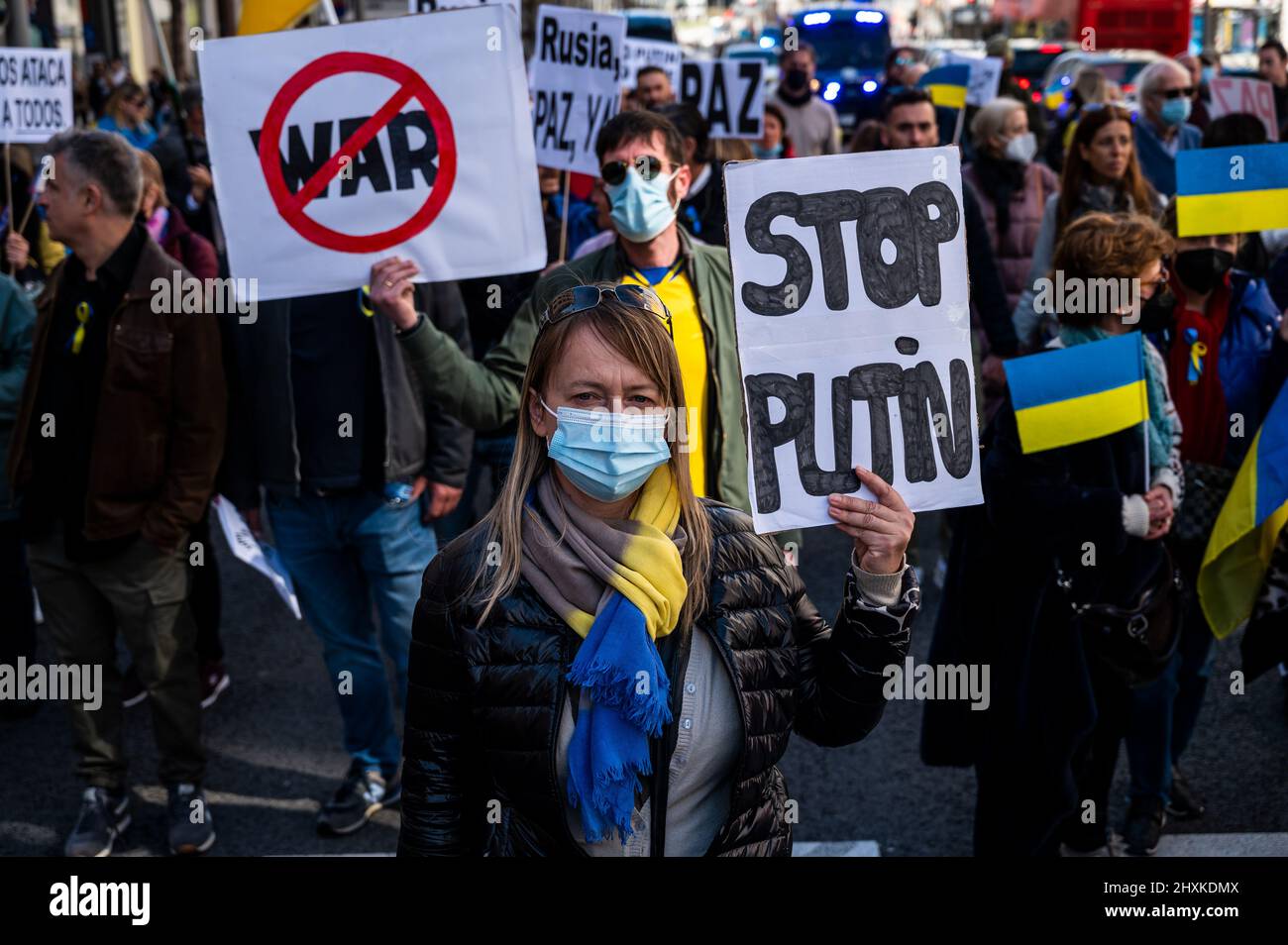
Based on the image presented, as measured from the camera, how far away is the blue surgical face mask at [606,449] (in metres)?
2.31

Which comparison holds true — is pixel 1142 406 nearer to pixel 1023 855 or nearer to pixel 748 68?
pixel 1023 855

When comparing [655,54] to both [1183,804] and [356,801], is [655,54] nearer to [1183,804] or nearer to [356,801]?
[356,801]

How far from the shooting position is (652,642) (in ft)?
7.50

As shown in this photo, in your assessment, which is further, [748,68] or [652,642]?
[748,68]

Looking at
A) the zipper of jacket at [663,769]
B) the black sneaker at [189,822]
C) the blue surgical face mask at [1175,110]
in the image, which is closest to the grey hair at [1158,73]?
the blue surgical face mask at [1175,110]

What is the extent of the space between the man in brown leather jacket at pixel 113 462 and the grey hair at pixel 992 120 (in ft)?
13.4

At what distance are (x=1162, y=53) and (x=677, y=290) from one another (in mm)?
20331

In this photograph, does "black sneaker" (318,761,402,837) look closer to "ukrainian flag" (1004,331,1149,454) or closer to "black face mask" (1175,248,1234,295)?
"ukrainian flag" (1004,331,1149,454)

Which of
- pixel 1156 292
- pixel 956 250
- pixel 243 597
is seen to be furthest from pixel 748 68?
pixel 956 250

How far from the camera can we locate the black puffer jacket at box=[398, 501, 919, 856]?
7.50 ft

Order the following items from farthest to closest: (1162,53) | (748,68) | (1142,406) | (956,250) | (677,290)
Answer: (1162,53)
(748,68)
(677,290)
(1142,406)
(956,250)

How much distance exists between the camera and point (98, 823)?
4.50m

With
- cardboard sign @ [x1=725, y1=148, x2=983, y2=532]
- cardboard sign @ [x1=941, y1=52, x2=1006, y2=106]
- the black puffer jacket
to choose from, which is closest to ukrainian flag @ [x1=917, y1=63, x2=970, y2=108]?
cardboard sign @ [x1=941, y1=52, x2=1006, y2=106]

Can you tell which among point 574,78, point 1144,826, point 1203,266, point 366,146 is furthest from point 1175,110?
point 366,146
